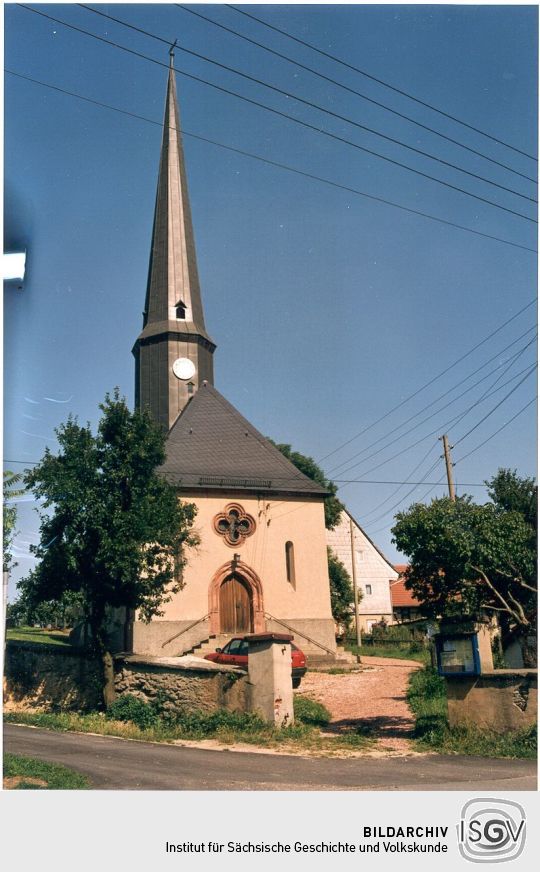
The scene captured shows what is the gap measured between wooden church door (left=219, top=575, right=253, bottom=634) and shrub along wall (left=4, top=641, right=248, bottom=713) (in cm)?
1107

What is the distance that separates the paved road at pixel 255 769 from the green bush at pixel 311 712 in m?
3.91

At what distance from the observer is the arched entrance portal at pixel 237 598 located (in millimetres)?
30219

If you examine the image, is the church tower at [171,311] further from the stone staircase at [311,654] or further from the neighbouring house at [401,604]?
the neighbouring house at [401,604]

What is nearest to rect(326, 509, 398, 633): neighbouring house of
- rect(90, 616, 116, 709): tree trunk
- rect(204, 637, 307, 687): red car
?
rect(204, 637, 307, 687): red car

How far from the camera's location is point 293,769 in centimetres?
1124

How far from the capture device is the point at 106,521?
734 inches

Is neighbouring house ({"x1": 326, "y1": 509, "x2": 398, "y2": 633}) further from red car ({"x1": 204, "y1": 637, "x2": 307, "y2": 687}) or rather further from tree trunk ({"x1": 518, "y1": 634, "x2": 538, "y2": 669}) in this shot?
tree trunk ({"x1": 518, "y1": 634, "x2": 538, "y2": 669})

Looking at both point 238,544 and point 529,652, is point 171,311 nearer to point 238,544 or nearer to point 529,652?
point 238,544

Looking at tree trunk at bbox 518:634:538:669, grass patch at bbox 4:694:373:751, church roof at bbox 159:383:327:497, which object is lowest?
grass patch at bbox 4:694:373:751

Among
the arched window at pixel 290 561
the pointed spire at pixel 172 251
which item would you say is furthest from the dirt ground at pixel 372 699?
the pointed spire at pixel 172 251

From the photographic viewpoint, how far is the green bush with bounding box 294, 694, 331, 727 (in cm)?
1641

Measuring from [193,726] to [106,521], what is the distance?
18.4ft

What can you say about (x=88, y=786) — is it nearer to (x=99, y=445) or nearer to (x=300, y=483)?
(x=99, y=445)
